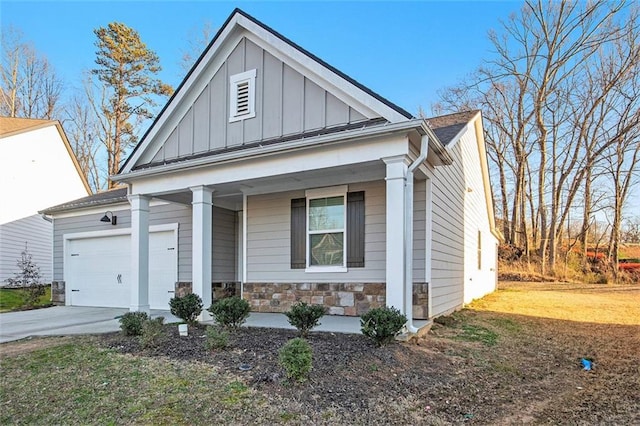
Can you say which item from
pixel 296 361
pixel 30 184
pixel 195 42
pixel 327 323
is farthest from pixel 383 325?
pixel 195 42

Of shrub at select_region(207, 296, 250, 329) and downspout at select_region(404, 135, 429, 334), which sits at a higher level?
downspout at select_region(404, 135, 429, 334)

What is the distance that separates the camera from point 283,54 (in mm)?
7090

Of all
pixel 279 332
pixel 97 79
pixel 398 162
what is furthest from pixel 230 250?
pixel 97 79

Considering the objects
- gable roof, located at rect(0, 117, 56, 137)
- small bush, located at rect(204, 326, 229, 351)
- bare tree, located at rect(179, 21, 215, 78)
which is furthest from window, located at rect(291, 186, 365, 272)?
bare tree, located at rect(179, 21, 215, 78)

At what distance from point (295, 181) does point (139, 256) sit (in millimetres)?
3374

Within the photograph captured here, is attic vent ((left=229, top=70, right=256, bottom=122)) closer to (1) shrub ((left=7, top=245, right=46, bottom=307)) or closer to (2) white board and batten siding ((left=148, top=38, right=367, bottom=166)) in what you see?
(2) white board and batten siding ((left=148, top=38, right=367, bottom=166))

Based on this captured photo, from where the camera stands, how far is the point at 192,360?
4.61 meters

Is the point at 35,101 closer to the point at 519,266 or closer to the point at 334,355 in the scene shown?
the point at 334,355

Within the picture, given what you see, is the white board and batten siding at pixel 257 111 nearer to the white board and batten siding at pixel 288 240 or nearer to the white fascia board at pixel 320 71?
the white fascia board at pixel 320 71

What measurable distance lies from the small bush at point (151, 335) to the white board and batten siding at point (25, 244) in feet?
41.6

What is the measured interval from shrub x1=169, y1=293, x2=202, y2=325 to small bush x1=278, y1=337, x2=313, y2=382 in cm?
336

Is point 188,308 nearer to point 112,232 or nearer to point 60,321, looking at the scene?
point 60,321

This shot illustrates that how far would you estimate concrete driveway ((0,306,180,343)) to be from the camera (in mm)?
6789

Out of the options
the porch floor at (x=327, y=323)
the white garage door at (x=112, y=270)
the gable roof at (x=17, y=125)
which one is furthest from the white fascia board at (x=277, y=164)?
the gable roof at (x=17, y=125)
